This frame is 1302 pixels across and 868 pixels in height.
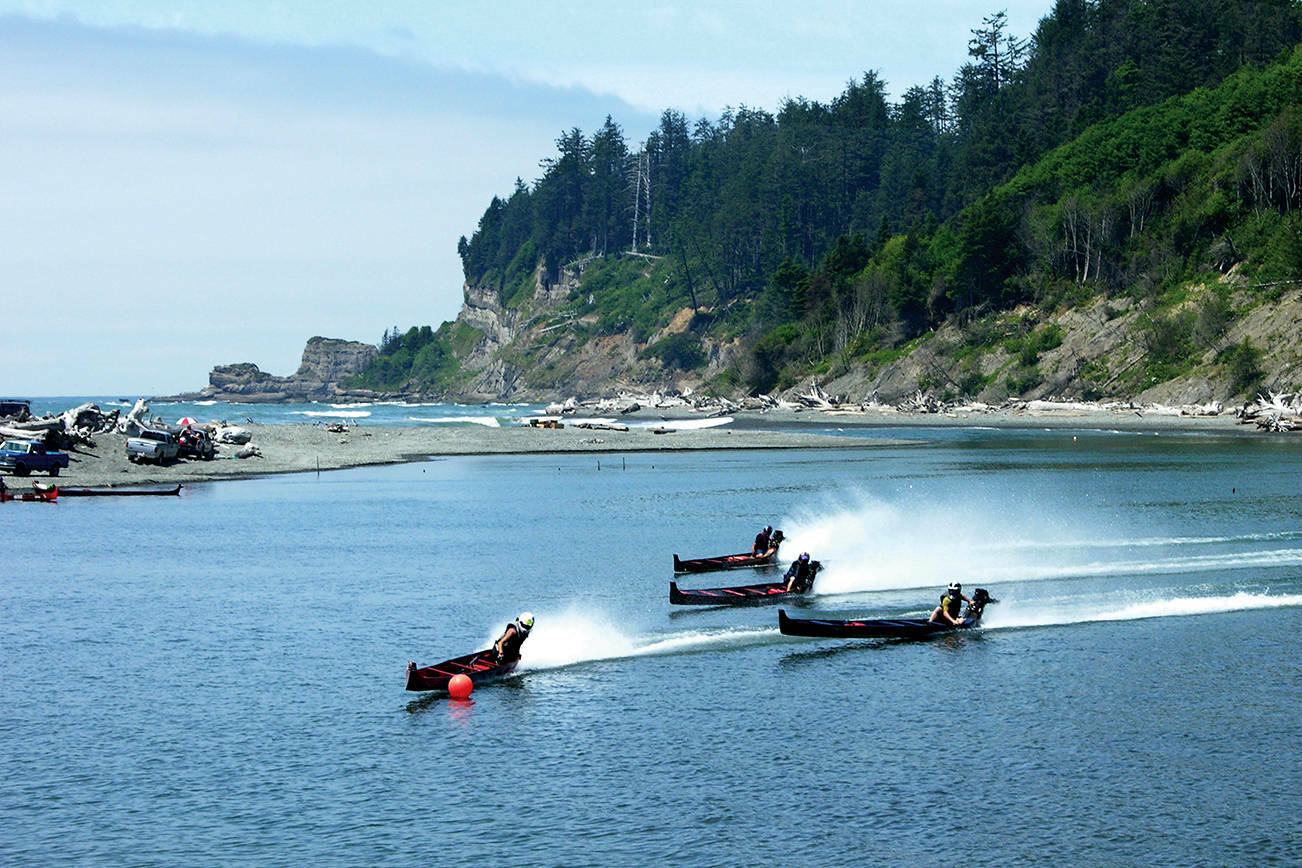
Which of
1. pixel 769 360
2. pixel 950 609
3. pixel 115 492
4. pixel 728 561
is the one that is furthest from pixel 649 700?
pixel 769 360

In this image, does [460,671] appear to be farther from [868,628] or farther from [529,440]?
[529,440]

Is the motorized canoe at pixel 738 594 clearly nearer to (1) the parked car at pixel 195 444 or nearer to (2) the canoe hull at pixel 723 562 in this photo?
(2) the canoe hull at pixel 723 562

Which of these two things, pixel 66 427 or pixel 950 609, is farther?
pixel 66 427

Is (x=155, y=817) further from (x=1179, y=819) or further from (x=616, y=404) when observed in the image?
(x=616, y=404)

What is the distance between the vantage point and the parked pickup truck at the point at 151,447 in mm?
85750

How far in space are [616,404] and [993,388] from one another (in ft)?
222

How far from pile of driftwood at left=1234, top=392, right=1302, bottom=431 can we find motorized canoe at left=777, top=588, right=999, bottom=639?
7724cm

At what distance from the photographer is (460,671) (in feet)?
98.9

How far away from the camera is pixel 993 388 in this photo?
479 feet

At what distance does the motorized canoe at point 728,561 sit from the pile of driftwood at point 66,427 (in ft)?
166

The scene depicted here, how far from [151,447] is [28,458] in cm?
971

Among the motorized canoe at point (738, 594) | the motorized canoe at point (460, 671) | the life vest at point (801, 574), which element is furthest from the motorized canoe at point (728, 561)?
the motorized canoe at point (460, 671)

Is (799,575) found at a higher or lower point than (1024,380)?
lower

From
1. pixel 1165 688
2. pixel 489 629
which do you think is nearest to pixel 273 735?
pixel 489 629
